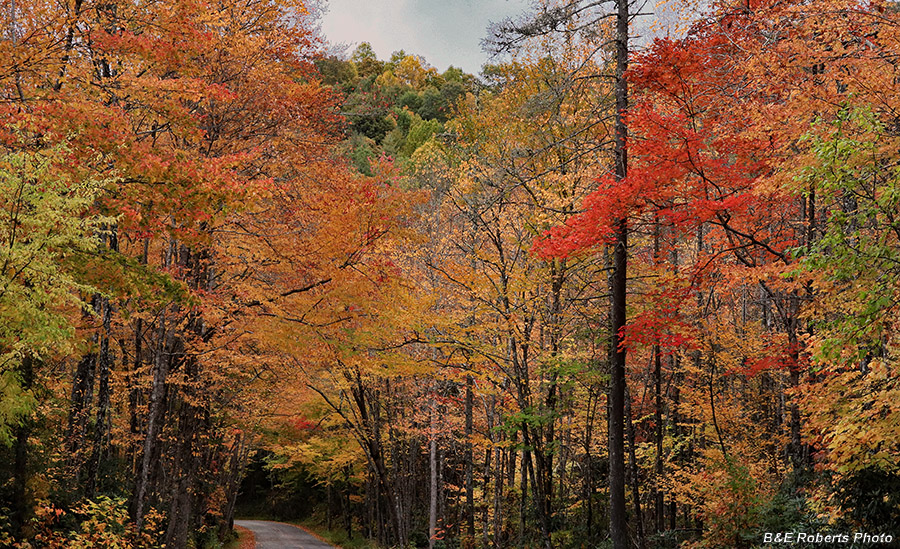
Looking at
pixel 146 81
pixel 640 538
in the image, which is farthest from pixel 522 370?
pixel 146 81

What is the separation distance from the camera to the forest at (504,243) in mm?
6492

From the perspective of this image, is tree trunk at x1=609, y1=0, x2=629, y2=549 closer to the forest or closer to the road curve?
the forest

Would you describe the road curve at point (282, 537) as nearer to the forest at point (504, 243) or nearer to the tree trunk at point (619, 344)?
the forest at point (504, 243)

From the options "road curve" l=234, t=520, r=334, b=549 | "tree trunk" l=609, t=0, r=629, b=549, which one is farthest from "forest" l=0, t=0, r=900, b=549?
"road curve" l=234, t=520, r=334, b=549

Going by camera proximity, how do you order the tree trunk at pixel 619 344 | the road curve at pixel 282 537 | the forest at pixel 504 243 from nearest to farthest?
the forest at pixel 504 243, the tree trunk at pixel 619 344, the road curve at pixel 282 537

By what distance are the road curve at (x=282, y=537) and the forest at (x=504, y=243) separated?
10507mm

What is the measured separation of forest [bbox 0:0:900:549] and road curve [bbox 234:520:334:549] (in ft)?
34.5

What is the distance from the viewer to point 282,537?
103 feet

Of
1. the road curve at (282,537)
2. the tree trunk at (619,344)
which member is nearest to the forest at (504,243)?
the tree trunk at (619,344)

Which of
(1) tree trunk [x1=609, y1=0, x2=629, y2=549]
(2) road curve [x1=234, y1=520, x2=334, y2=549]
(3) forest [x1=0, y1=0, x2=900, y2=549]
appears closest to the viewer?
(3) forest [x1=0, y1=0, x2=900, y2=549]

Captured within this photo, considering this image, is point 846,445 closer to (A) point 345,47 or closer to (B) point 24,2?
(B) point 24,2

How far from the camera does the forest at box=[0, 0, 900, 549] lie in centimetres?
649

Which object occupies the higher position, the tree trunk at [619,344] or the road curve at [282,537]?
the tree trunk at [619,344]

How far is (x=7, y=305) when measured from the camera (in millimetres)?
5875
